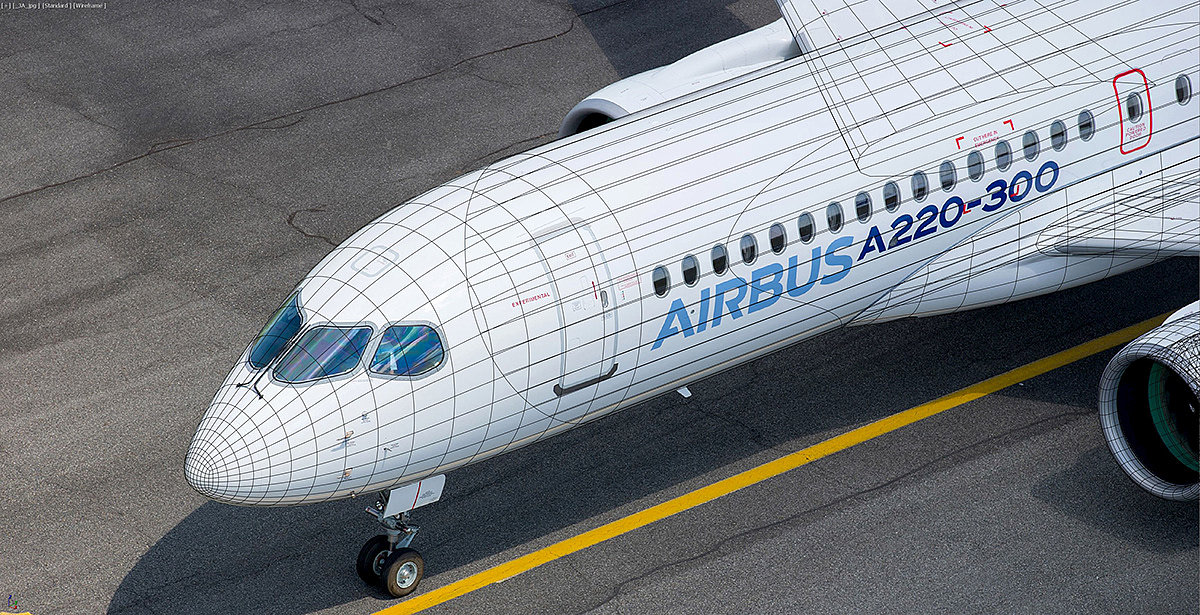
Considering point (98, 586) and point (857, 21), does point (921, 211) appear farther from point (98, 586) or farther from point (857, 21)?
point (98, 586)

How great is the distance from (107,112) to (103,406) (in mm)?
7316

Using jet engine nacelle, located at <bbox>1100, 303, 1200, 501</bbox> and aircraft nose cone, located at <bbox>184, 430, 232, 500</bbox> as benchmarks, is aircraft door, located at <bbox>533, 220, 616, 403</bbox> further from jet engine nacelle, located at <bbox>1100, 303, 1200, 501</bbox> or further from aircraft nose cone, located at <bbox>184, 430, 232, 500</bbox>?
jet engine nacelle, located at <bbox>1100, 303, 1200, 501</bbox>

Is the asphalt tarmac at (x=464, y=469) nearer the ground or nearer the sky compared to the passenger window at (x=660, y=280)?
nearer the ground

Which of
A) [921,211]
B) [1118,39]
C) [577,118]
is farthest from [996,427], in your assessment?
[577,118]

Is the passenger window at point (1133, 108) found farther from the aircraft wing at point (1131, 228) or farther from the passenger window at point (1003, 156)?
the passenger window at point (1003, 156)

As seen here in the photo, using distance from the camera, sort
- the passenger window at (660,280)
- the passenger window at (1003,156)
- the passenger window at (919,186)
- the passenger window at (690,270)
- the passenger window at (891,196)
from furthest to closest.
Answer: the passenger window at (1003,156) < the passenger window at (919,186) < the passenger window at (891,196) < the passenger window at (690,270) < the passenger window at (660,280)

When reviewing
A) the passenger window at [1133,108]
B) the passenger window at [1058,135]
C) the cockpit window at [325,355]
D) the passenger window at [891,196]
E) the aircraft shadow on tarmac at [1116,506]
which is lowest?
the aircraft shadow on tarmac at [1116,506]

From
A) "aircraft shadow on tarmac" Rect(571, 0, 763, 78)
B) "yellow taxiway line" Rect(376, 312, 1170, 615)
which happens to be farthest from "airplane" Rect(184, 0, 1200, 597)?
"aircraft shadow on tarmac" Rect(571, 0, 763, 78)

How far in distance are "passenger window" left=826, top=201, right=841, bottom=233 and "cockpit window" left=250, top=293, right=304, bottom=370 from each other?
5.00 meters

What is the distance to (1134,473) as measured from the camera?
13727 millimetres

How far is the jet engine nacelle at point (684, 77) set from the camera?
50.3 feet

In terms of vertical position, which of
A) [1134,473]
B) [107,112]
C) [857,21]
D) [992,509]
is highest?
[857,21]

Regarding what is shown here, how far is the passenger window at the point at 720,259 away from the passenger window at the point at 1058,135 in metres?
3.84

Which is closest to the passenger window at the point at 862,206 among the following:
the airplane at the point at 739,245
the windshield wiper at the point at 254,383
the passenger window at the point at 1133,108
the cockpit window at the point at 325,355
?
the airplane at the point at 739,245
